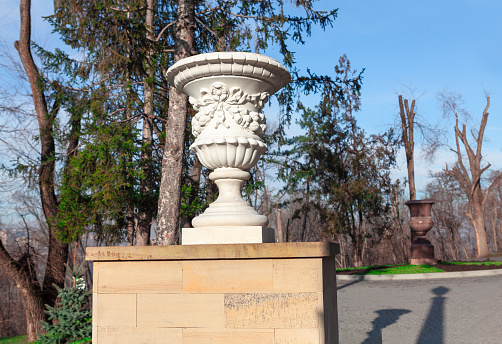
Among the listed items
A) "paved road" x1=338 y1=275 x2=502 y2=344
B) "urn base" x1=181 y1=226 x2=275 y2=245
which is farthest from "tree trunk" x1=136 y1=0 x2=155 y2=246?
"urn base" x1=181 y1=226 x2=275 y2=245

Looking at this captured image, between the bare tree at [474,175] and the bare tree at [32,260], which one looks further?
the bare tree at [474,175]

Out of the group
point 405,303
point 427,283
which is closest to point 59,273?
point 405,303

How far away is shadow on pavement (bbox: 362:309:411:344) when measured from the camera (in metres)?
5.69

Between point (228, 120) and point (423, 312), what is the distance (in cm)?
611

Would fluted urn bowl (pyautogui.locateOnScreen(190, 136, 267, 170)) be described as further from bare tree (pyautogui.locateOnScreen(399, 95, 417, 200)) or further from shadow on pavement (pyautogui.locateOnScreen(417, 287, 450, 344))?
bare tree (pyautogui.locateOnScreen(399, 95, 417, 200))

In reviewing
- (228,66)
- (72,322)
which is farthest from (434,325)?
(72,322)

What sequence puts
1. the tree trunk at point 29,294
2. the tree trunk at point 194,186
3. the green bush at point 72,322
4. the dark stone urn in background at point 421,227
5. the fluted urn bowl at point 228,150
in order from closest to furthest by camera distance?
the fluted urn bowl at point 228,150 → the green bush at point 72,322 → the tree trunk at point 194,186 → the tree trunk at point 29,294 → the dark stone urn in background at point 421,227

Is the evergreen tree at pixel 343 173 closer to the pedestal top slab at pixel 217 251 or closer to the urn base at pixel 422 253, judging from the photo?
the urn base at pixel 422 253

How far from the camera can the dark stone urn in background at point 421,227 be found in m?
13.5

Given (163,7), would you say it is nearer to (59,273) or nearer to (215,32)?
(215,32)

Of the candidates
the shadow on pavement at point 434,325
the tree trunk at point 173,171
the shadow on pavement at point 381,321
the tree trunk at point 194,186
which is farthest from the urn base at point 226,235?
the tree trunk at point 194,186

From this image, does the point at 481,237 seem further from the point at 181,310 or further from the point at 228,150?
the point at 181,310

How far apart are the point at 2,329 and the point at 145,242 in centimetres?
1181

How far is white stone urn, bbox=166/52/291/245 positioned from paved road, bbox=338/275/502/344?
3.57 m
